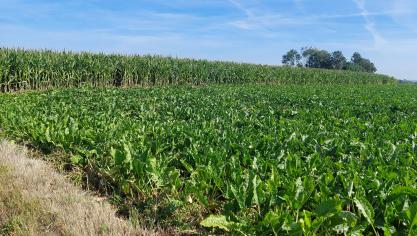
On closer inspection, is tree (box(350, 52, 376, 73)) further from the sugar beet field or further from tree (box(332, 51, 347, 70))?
the sugar beet field

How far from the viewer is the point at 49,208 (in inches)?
161

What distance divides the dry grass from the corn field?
18.2m

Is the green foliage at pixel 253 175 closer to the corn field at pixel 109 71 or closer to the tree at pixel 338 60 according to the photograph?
the corn field at pixel 109 71

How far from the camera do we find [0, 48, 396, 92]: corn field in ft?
74.0

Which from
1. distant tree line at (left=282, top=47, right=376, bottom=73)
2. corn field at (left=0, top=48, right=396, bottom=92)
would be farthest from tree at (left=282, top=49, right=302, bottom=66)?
corn field at (left=0, top=48, right=396, bottom=92)

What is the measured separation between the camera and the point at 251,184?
395 cm

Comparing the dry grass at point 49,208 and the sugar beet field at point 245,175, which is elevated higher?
the sugar beet field at point 245,175

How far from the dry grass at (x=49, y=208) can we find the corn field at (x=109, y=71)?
18.2m

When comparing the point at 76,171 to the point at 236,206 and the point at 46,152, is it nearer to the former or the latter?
the point at 46,152

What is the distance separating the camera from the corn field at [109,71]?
74.0ft

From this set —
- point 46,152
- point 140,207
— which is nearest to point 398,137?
point 140,207

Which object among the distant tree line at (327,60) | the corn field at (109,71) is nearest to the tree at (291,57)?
the distant tree line at (327,60)

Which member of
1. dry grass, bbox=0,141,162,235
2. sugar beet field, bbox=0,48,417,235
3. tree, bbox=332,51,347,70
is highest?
tree, bbox=332,51,347,70

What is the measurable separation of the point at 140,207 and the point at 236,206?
45.6 inches
